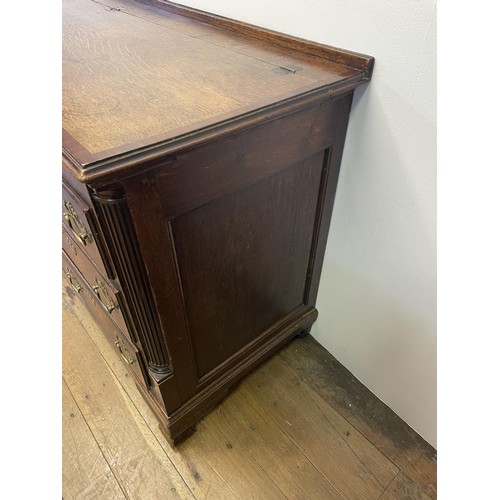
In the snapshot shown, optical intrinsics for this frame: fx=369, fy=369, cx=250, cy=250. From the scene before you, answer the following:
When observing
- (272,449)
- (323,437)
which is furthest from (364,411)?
(272,449)

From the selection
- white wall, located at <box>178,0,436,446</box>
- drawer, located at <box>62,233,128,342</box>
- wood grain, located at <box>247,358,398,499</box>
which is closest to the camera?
white wall, located at <box>178,0,436,446</box>

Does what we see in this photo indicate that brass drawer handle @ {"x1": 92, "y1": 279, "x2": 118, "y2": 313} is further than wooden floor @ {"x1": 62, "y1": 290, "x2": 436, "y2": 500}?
No

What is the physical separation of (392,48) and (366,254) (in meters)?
0.48

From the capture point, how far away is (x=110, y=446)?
A: 3.58ft

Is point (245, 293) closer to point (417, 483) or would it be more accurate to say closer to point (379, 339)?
point (379, 339)

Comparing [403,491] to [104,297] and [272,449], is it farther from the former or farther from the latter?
[104,297]

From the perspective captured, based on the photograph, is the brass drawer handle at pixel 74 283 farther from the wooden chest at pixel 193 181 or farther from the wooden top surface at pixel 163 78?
the wooden top surface at pixel 163 78

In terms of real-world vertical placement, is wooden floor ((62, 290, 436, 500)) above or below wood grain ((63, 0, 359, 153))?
below

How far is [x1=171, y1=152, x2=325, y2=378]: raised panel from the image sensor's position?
74cm

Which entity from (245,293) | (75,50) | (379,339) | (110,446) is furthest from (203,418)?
(75,50)

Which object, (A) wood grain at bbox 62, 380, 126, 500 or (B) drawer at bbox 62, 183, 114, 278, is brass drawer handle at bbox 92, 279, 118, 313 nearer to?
(B) drawer at bbox 62, 183, 114, 278

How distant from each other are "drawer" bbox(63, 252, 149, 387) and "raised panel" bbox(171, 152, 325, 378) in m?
0.14

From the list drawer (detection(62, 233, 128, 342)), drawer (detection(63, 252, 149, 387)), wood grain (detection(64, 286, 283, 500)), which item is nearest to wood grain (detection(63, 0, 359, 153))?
drawer (detection(62, 233, 128, 342))
